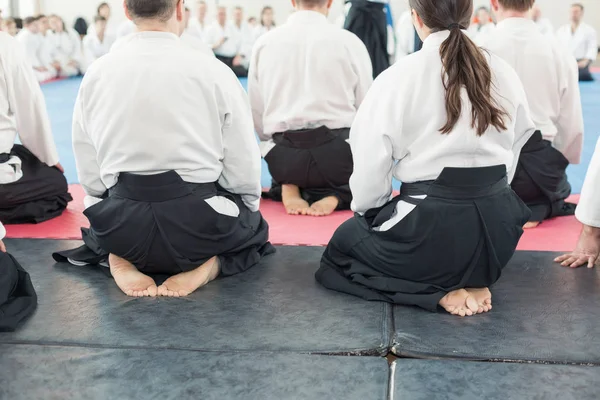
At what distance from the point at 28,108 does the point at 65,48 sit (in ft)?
29.5

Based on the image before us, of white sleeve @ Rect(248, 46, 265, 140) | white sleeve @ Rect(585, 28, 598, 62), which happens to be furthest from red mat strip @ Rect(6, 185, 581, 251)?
white sleeve @ Rect(585, 28, 598, 62)

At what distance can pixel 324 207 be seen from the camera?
3760mm

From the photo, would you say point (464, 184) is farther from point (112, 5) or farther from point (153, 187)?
point (112, 5)

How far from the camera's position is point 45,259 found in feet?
9.93

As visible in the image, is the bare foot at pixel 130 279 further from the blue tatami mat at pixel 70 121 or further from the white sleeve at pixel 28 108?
the blue tatami mat at pixel 70 121

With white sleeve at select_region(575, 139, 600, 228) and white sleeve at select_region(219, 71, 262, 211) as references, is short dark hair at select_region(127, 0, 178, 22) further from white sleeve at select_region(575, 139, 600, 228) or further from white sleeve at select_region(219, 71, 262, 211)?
white sleeve at select_region(575, 139, 600, 228)

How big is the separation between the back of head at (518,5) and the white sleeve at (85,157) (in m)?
1.96

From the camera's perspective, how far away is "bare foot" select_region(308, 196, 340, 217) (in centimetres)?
374

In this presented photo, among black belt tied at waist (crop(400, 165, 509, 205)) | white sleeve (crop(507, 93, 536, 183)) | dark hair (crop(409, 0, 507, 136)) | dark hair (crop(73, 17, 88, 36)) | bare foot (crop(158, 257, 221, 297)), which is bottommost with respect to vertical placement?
dark hair (crop(73, 17, 88, 36))

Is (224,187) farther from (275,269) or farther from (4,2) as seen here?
(4,2)

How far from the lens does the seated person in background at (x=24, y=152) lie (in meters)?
3.34

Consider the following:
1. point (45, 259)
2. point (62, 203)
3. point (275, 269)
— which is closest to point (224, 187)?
point (275, 269)

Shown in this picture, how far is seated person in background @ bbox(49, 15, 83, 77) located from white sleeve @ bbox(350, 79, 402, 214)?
967 centimetres

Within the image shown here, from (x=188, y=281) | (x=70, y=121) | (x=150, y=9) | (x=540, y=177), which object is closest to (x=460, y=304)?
(x=188, y=281)
